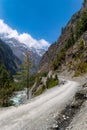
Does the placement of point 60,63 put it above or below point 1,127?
above

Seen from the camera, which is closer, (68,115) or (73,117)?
(73,117)

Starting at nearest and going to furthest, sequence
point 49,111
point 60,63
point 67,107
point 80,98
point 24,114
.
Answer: point 24,114 → point 49,111 → point 67,107 → point 80,98 → point 60,63

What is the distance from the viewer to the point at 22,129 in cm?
1825

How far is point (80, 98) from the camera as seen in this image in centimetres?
2944

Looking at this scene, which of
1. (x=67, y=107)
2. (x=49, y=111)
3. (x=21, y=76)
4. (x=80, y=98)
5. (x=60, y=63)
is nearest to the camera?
(x=49, y=111)

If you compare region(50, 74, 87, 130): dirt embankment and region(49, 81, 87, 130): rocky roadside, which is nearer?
region(50, 74, 87, 130): dirt embankment

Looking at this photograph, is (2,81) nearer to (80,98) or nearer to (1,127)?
(80,98)

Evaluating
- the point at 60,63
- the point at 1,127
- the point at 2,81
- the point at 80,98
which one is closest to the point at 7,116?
the point at 1,127

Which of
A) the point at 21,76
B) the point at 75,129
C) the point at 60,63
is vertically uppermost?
the point at 60,63

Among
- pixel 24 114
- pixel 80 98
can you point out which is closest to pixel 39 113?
pixel 24 114

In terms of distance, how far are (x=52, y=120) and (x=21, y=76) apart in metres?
45.6

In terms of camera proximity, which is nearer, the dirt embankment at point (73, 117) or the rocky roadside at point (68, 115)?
the dirt embankment at point (73, 117)

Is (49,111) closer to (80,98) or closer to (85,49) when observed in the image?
(80,98)

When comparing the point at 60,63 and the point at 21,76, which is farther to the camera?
the point at 60,63
